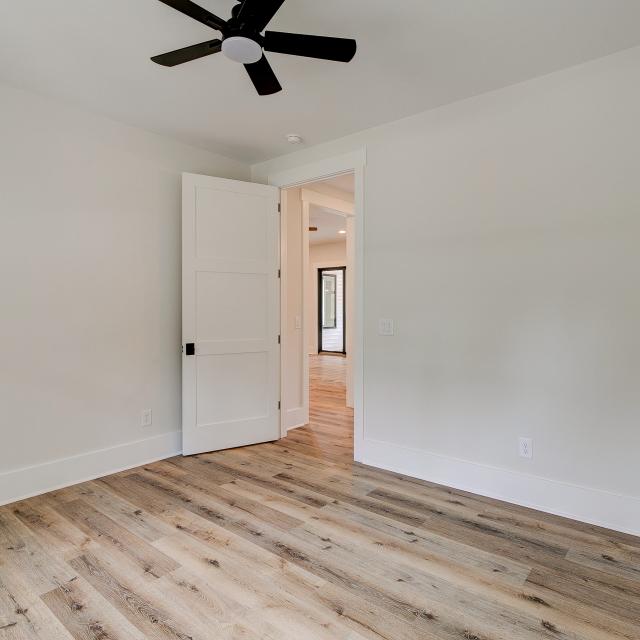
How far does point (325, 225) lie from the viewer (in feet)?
26.5

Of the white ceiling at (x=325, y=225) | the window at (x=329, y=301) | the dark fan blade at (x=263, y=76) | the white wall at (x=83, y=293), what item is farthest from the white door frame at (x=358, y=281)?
the window at (x=329, y=301)

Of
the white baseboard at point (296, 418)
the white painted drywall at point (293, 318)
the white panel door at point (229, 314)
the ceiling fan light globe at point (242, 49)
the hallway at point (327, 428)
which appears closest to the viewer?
the ceiling fan light globe at point (242, 49)

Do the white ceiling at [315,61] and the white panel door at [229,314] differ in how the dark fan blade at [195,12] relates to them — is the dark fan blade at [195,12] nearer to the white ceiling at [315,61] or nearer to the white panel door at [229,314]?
the white ceiling at [315,61]

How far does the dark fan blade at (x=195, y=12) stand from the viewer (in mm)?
1640

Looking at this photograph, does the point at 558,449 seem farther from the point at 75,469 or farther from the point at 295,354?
the point at 75,469

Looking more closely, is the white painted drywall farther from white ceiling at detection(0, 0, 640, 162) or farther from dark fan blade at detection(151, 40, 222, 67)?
dark fan blade at detection(151, 40, 222, 67)

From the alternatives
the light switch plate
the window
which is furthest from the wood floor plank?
the window

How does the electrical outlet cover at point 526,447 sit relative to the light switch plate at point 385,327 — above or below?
below

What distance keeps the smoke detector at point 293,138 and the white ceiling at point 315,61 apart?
190mm

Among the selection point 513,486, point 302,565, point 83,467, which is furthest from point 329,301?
point 302,565

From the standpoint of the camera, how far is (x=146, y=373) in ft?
11.5

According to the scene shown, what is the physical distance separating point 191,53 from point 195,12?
0.29 meters

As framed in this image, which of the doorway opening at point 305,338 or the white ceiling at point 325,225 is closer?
the doorway opening at point 305,338

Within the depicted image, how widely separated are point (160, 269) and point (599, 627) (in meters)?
3.48
